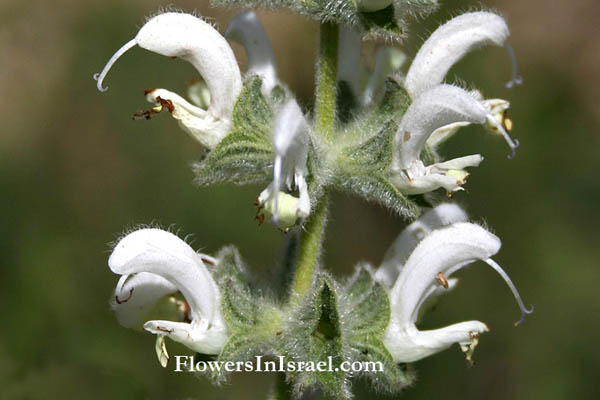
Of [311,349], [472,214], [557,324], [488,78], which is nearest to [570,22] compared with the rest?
[488,78]

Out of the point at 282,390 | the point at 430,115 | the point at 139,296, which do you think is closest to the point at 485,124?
the point at 430,115

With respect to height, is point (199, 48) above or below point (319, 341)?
above

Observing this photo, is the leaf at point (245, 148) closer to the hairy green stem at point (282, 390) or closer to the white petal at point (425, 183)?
the white petal at point (425, 183)

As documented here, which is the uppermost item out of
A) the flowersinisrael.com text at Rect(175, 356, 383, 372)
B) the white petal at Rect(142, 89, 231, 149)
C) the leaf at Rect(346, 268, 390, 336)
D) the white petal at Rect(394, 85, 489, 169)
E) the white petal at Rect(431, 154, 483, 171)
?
the white petal at Rect(142, 89, 231, 149)

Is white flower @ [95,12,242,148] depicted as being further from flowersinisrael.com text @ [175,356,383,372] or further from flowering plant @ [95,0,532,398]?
flowersinisrael.com text @ [175,356,383,372]

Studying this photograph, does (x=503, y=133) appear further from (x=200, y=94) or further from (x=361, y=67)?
(x=200, y=94)

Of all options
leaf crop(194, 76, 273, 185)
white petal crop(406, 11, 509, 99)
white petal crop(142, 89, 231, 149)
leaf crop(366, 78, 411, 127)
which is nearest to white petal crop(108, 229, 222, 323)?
leaf crop(194, 76, 273, 185)
